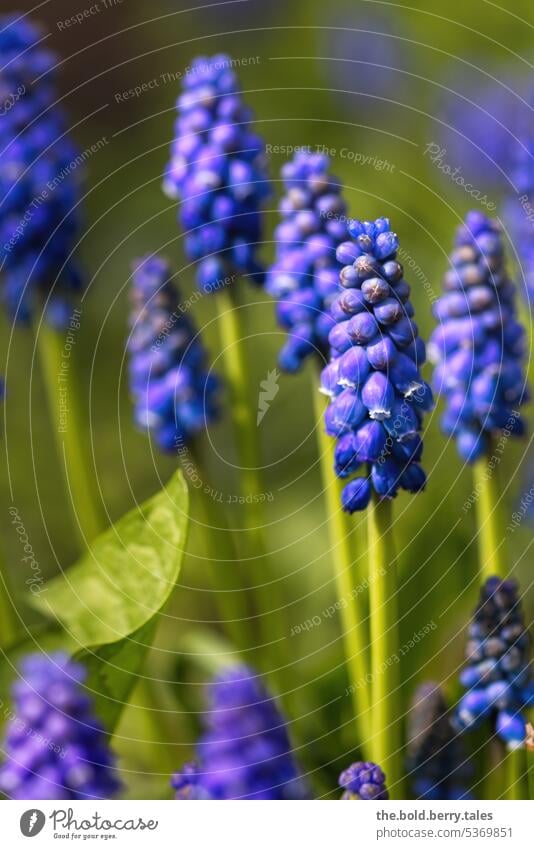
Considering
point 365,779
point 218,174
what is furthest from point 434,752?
point 218,174

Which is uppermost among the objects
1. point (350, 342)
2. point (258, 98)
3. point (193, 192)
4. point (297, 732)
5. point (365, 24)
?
point (365, 24)

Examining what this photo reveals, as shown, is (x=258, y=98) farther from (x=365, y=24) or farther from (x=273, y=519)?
(x=273, y=519)

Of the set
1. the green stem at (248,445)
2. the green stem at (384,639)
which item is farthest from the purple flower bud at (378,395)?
the green stem at (248,445)

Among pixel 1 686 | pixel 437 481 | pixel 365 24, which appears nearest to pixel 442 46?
pixel 365 24

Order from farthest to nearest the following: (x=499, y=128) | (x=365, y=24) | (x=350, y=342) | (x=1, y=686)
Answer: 1. (x=365, y=24)
2. (x=499, y=128)
3. (x=1, y=686)
4. (x=350, y=342)

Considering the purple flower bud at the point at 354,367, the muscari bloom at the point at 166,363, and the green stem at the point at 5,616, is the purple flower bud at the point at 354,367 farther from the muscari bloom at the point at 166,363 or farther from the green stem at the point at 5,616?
the green stem at the point at 5,616

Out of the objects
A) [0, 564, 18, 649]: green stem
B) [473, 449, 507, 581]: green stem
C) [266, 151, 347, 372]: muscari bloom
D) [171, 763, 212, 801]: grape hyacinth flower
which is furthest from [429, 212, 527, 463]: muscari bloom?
[0, 564, 18, 649]: green stem

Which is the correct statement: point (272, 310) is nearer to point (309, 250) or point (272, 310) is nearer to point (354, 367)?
point (309, 250)
